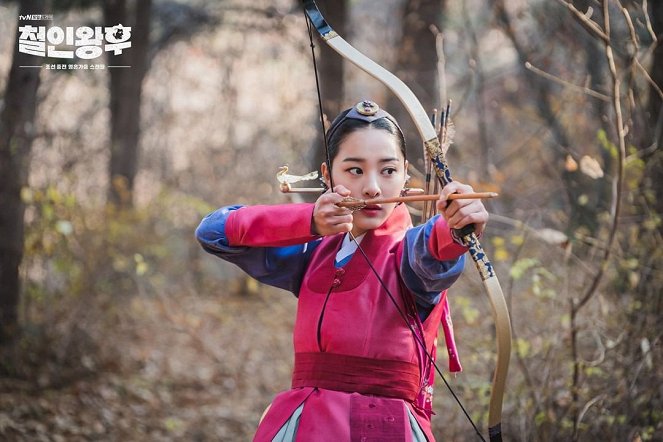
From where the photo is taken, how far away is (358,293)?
2.20m

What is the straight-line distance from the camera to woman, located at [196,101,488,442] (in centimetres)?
209

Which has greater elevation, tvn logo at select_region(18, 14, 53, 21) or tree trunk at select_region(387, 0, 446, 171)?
tree trunk at select_region(387, 0, 446, 171)

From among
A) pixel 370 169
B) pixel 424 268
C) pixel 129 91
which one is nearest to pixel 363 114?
pixel 370 169

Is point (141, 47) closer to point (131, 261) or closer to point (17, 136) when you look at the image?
point (131, 261)

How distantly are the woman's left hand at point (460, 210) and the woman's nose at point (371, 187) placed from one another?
272 millimetres

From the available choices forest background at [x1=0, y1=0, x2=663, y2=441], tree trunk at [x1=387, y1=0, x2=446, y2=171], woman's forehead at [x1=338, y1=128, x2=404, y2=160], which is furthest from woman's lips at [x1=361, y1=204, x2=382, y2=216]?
tree trunk at [x1=387, y1=0, x2=446, y2=171]

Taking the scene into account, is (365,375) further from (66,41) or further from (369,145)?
(66,41)

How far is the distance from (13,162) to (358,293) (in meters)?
4.09

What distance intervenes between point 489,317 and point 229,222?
2604mm

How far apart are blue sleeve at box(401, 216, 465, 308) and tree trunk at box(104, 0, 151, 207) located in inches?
282

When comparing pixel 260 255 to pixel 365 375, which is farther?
pixel 260 255

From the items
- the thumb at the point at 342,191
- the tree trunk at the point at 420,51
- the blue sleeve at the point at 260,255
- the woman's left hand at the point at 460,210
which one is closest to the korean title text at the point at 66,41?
the tree trunk at the point at 420,51

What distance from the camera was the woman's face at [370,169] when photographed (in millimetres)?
2184

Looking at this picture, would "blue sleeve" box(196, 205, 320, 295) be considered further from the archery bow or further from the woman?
the archery bow
